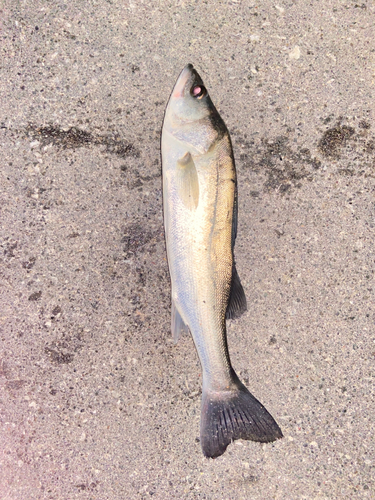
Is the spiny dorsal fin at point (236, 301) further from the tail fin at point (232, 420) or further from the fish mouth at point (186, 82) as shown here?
the fish mouth at point (186, 82)

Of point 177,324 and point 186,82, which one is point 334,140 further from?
point 177,324

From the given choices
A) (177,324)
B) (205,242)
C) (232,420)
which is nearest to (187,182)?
(205,242)

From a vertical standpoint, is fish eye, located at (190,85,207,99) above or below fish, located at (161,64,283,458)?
above

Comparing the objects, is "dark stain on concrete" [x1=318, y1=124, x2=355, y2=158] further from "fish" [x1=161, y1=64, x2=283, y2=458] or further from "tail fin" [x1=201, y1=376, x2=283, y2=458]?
"tail fin" [x1=201, y1=376, x2=283, y2=458]

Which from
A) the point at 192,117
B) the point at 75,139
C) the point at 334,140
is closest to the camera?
the point at 192,117

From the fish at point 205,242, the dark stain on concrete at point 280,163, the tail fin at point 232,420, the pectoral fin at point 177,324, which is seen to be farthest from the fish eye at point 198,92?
the tail fin at point 232,420

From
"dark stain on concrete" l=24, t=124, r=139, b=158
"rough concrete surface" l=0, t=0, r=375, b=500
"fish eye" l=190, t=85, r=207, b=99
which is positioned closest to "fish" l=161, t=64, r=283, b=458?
"fish eye" l=190, t=85, r=207, b=99
